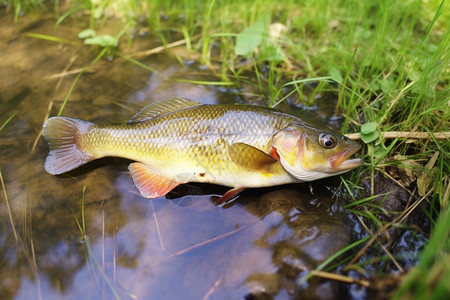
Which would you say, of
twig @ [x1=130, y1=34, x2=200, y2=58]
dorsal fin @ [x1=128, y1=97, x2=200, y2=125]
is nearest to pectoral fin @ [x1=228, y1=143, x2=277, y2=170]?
dorsal fin @ [x1=128, y1=97, x2=200, y2=125]

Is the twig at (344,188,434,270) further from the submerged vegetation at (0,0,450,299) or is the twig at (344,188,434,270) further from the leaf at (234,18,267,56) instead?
the leaf at (234,18,267,56)

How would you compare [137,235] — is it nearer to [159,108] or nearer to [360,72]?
[159,108]

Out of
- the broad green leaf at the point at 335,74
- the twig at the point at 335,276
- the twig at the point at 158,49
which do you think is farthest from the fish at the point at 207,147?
the twig at the point at 158,49

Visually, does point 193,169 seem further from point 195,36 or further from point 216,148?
point 195,36

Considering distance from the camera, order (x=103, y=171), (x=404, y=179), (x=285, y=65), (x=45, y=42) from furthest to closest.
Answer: (x=45, y=42) < (x=285, y=65) < (x=103, y=171) < (x=404, y=179)

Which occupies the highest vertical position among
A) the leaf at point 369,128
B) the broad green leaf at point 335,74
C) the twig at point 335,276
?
the broad green leaf at point 335,74

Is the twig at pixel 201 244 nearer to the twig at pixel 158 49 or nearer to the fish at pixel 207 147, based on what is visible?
the fish at pixel 207 147

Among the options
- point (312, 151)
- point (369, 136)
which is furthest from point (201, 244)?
point (369, 136)

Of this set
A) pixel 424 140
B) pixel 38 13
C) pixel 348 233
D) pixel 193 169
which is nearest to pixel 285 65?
pixel 424 140
